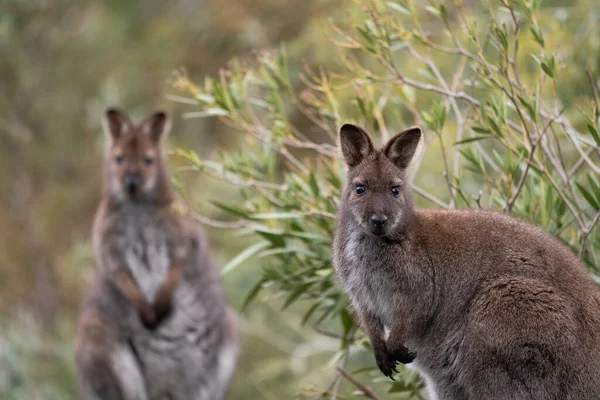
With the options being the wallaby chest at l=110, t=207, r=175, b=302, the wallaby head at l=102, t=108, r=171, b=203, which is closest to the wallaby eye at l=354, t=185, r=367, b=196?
the wallaby head at l=102, t=108, r=171, b=203

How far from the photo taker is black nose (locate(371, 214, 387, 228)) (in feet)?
13.3

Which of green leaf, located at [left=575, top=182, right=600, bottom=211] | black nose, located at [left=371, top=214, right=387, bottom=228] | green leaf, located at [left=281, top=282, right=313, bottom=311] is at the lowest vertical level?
green leaf, located at [left=281, top=282, right=313, bottom=311]

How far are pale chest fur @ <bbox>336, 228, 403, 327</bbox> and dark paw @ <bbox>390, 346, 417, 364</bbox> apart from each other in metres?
0.15

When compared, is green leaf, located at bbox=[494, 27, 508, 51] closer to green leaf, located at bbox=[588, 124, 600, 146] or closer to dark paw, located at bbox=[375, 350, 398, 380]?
green leaf, located at bbox=[588, 124, 600, 146]

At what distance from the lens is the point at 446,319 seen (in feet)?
13.6

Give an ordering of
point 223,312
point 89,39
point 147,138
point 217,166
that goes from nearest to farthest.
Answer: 1. point 217,166
2. point 147,138
3. point 223,312
4. point 89,39

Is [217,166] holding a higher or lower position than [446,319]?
higher

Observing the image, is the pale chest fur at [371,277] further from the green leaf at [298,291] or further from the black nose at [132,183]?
the black nose at [132,183]

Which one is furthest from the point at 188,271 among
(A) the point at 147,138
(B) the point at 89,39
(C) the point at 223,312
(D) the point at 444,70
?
(B) the point at 89,39

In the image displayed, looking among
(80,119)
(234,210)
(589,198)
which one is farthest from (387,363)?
(80,119)

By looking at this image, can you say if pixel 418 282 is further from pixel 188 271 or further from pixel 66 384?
pixel 66 384

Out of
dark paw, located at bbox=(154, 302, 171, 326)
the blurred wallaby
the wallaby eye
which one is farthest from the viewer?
dark paw, located at bbox=(154, 302, 171, 326)

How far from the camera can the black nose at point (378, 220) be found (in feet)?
13.3

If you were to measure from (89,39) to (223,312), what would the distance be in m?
7.78
